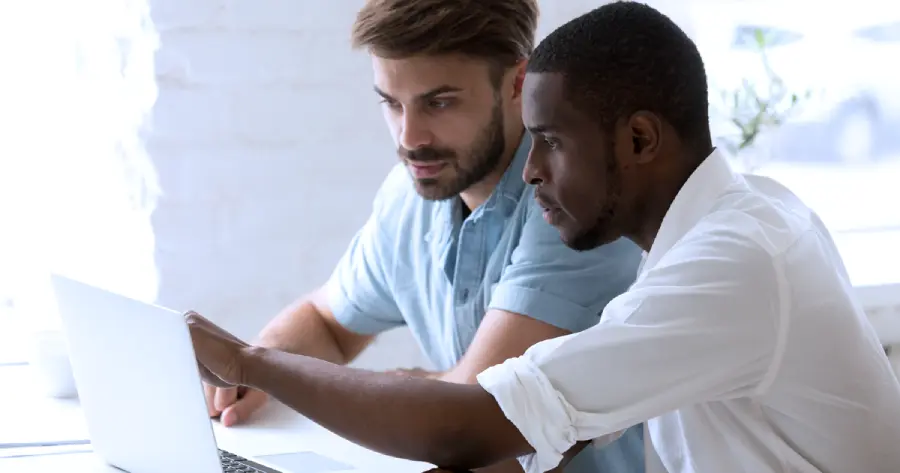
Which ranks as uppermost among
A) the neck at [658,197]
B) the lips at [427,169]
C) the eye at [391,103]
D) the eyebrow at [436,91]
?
the eye at [391,103]

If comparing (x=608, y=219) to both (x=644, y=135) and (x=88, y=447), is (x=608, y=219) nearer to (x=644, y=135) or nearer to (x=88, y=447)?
(x=644, y=135)

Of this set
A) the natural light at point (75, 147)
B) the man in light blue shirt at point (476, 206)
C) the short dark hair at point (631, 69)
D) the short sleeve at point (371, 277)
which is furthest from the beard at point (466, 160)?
the natural light at point (75, 147)

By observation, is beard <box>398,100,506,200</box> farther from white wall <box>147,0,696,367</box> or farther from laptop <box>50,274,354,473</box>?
white wall <box>147,0,696,367</box>

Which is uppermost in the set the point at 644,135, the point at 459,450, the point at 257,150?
the point at 257,150

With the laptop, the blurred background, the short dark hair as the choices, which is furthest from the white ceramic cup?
the short dark hair

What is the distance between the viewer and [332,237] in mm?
1910

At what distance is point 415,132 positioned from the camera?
55.7 inches

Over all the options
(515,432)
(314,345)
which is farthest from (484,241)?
(515,432)

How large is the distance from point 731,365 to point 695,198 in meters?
0.17

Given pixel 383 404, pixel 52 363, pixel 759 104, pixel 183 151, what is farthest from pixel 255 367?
pixel 759 104

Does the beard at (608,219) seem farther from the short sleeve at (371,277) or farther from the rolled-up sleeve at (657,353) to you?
the short sleeve at (371,277)

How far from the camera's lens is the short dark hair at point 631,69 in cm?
108

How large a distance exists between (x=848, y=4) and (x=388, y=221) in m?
1.22

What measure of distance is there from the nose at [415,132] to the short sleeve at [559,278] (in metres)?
0.16
